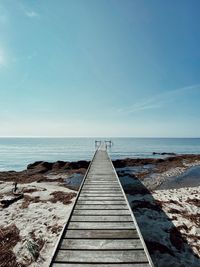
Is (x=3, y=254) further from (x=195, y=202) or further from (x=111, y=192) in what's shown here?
(x=195, y=202)

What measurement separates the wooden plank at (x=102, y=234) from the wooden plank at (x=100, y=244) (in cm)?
21

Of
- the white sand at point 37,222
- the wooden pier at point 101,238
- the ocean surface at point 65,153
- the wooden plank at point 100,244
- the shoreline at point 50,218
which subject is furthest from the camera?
the ocean surface at point 65,153

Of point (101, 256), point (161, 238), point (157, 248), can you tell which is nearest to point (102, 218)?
point (101, 256)

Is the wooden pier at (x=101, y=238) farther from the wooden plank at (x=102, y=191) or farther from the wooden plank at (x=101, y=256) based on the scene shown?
the wooden plank at (x=102, y=191)

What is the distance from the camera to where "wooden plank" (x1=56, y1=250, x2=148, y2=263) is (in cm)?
508

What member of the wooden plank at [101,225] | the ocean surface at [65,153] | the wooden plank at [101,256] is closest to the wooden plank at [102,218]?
the wooden plank at [101,225]

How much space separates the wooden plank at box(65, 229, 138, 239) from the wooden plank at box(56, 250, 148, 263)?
2.29 feet

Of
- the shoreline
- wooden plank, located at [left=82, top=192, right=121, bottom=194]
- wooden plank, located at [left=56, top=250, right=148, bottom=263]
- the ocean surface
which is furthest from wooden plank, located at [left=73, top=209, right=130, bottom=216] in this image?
the ocean surface

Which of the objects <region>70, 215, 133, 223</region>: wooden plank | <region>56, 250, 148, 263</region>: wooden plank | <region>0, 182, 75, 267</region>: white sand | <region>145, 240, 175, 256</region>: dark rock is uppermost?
<region>70, 215, 133, 223</region>: wooden plank

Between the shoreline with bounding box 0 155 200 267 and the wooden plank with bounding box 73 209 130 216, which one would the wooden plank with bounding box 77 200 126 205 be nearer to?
the wooden plank with bounding box 73 209 130 216

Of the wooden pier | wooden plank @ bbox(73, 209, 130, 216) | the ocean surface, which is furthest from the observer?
the ocean surface

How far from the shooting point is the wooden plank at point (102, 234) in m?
6.11

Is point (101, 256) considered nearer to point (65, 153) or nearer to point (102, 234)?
point (102, 234)

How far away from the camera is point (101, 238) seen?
6.02 meters
